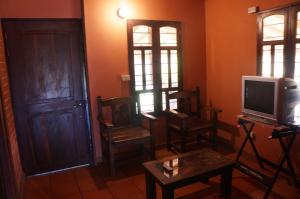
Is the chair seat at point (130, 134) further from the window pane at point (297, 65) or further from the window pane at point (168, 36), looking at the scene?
the window pane at point (297, 65)

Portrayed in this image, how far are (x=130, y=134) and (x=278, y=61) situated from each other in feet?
6.56

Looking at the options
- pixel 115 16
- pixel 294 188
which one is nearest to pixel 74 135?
pixel 115 16

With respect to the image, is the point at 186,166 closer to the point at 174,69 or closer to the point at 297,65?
the point at 297,65

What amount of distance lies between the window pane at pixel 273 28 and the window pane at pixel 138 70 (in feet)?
5.44

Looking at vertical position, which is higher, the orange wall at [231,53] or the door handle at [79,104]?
the orange wall at [231,53]

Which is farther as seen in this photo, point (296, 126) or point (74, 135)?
point (74, 135)

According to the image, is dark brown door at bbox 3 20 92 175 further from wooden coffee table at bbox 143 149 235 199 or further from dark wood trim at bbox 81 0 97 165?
wooden coffee table at bbox 143 149 235 199

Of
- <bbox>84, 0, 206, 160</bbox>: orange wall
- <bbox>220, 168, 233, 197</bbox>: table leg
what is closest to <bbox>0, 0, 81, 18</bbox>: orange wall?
<bbox>84, 0, 206, 160</bbox>: orange wall

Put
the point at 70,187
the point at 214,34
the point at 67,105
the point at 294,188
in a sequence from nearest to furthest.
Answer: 1. the point at 294,188
2. the point at 70,187
3. the point at 67,105
4. the point at 214,34

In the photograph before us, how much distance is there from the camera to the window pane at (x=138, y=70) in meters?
3.61

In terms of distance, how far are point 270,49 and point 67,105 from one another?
2649 mm

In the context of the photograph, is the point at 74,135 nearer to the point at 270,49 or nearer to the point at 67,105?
the point at 67,105

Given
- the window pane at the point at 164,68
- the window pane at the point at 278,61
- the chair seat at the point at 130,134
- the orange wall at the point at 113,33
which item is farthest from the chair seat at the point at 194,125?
the window pane at the point at 278,61

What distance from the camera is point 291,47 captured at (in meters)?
2.75
